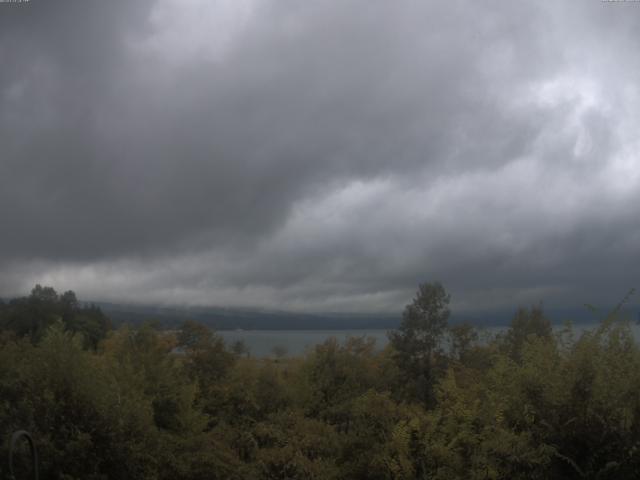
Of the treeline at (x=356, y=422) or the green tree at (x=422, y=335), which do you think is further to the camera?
the green tree at (x=422, y=335)

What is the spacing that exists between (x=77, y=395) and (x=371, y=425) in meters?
7.99

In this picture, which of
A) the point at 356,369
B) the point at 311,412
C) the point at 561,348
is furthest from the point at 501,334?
the point at 561,348

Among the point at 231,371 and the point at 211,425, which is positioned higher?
the point at 231,371

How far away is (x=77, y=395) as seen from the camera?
1264cm

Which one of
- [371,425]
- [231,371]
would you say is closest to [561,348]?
[371,425]

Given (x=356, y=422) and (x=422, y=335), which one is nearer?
(x=356, y=422)

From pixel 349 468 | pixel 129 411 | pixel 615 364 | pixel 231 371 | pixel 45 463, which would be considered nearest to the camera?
pixel 45 463

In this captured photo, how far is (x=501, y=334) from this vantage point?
2781cm

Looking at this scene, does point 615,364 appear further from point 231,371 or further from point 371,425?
point 231,371

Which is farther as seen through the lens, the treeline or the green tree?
the green tree

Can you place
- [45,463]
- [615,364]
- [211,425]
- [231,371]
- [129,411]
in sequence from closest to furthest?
1. [45,463]
2. [615,364]
3. [129,411]
4. [211,425]
5. [231,371]

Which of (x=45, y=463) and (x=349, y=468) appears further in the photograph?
(x=349, y=468)

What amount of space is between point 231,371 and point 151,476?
13928mm

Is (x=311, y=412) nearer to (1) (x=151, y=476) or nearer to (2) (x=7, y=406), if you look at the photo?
(1) (x=151, y=476)
